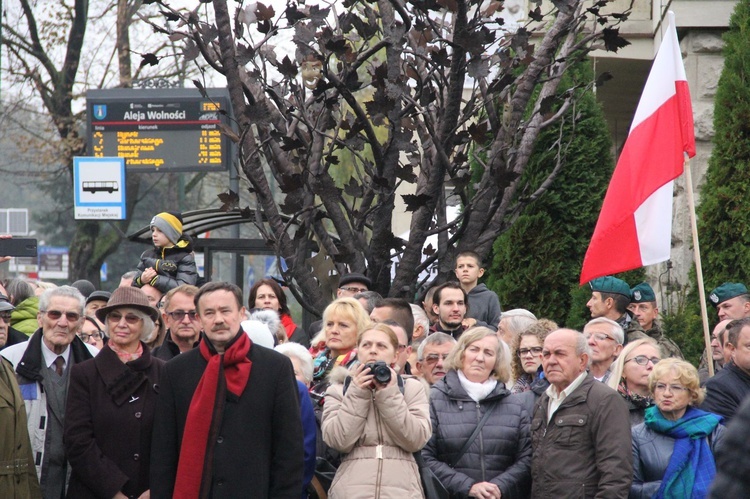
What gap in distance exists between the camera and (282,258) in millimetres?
9078

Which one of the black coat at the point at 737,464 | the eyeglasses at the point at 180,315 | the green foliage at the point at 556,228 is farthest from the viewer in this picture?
the green foliage at the point at 556,228

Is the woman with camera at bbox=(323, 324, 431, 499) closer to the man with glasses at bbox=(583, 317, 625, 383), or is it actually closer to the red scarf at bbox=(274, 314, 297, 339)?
the man with glasses at bbox=(583, 317, 625, 383)

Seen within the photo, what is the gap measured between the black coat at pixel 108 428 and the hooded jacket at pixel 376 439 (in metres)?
0.98

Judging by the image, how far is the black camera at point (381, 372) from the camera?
232 inches

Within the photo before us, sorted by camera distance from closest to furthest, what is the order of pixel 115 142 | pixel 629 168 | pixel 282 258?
pixel 629 168 < pixel 282 258 < pixel 115 142

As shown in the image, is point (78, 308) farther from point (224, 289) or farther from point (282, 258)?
point (282, 258)

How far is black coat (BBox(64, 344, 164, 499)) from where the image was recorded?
6094 millimetres

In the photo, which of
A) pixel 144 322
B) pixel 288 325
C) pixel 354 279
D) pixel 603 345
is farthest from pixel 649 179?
pixel 144 322

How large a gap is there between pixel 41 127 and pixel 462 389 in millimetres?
24979

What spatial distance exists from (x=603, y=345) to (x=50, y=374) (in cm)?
340

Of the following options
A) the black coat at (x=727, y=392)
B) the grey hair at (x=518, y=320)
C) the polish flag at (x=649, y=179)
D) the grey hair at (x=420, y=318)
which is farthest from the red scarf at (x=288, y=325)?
the black coat at (x=727, y=392)

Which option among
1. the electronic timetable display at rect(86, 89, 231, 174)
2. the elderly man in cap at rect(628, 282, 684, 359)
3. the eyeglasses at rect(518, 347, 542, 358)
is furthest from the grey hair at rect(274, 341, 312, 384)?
the electronic timetable display at rect(86, 89, 231, 174)

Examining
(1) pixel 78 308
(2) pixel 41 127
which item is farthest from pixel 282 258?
(2) pixel 41 127

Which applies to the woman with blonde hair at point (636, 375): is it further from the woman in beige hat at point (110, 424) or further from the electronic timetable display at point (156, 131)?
the electronic timetable display at point (156, 131)
